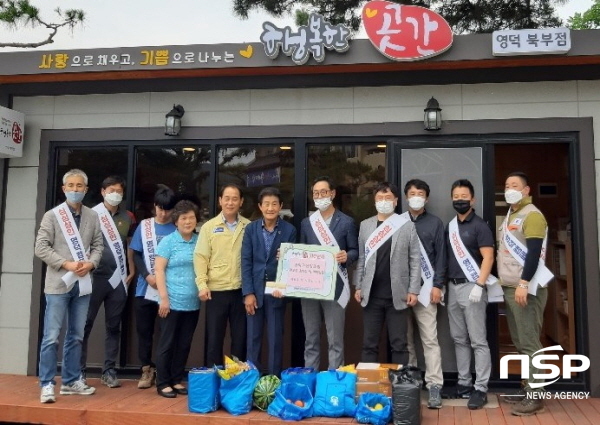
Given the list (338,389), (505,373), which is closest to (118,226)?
(338,389)

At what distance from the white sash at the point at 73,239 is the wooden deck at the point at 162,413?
91cm

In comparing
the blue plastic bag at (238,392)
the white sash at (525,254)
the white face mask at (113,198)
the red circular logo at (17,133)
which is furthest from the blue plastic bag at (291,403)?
the red circular logo at (17,133)

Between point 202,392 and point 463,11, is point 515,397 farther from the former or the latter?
point 463,11

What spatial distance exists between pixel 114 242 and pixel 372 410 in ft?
8.99

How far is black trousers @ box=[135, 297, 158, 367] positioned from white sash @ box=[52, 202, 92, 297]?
0.54m

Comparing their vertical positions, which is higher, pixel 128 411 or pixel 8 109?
pixel 8 109

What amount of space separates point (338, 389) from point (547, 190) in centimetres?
433

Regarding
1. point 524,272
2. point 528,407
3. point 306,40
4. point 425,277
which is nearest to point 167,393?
point 425,277

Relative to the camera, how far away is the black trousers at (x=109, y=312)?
15.3 feet

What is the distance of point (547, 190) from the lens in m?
6.64

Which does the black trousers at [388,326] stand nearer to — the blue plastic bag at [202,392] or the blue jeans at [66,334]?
the blue plastic bag at [202,392]

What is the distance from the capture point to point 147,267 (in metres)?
4.61

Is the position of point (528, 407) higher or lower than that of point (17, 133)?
lower

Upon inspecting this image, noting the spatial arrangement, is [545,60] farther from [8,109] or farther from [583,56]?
[8,109]
